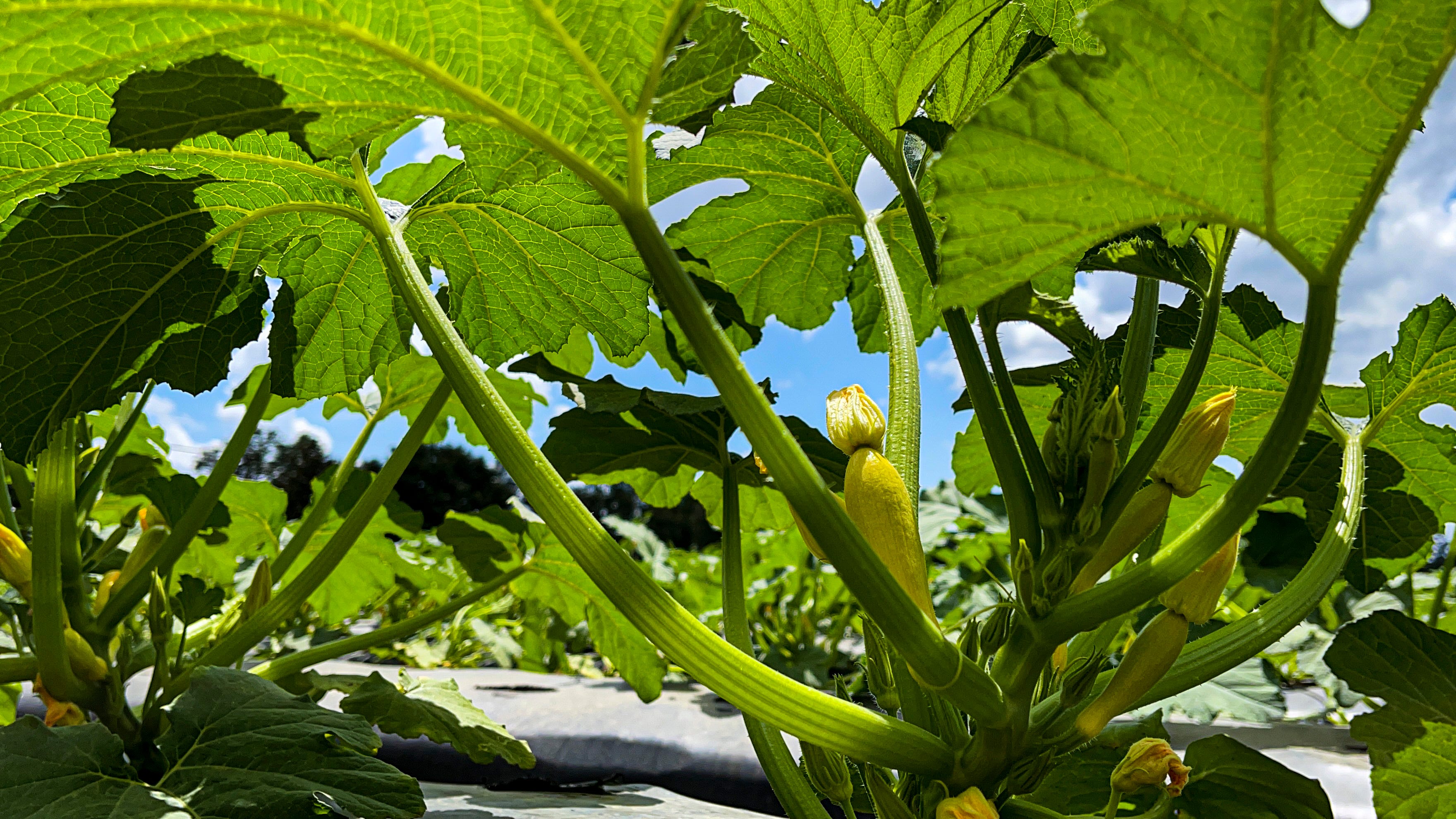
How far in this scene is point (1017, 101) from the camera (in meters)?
0.52

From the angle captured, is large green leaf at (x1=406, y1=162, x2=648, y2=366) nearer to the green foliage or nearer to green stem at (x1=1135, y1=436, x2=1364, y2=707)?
the green foliage

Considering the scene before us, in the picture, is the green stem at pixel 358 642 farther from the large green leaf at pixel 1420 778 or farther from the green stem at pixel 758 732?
the large green leaf at pixel 1420 778

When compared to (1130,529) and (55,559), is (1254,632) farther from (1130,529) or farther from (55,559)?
(55,559)

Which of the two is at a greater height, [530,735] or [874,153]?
[874,153]

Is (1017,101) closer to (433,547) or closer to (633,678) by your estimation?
(633,678)

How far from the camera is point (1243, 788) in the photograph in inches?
37.7

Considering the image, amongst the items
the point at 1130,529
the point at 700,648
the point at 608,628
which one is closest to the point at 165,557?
the point at 608,628

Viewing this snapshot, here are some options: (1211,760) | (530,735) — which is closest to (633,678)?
(530,735)

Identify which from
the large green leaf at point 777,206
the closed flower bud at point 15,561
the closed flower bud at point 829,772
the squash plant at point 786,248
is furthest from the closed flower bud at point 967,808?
the closed flower bud at point 15,561

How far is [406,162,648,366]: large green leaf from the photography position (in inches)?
39.3

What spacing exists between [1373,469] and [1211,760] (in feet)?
1.66

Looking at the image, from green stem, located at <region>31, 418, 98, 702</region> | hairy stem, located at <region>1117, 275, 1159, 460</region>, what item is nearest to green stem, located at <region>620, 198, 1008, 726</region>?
hairy stem, located at <region>1117, 275, 1159, 460</region>

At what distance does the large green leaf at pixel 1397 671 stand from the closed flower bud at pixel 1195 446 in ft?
1.87

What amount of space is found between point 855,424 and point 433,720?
2.87 feet
